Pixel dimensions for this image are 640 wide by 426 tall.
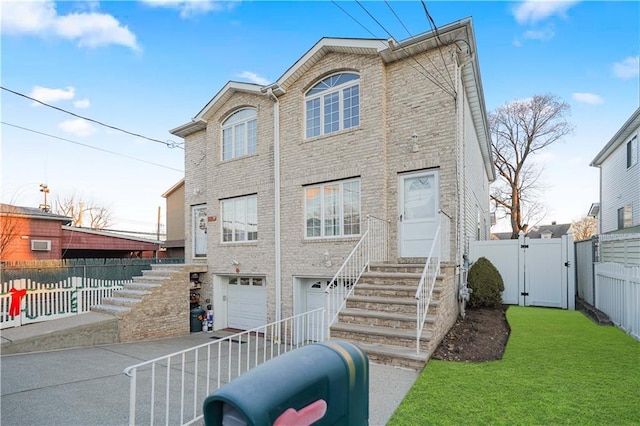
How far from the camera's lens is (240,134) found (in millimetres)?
11922

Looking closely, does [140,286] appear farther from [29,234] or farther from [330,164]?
[29,234]

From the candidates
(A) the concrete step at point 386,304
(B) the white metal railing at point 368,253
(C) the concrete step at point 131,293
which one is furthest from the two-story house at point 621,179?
(C) the concrete step at point 131,293

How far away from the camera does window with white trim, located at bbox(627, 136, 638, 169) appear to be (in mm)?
14028

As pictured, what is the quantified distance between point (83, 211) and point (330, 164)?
33436 millimetres

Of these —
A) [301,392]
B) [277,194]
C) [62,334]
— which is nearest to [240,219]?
[277,194]

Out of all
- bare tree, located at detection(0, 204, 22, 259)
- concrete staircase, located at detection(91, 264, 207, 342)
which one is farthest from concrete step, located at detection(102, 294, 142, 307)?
bare tree, located at detection(0, 204, 22, 259)

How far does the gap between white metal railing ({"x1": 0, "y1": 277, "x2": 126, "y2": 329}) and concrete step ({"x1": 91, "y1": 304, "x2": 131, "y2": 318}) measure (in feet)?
1.38

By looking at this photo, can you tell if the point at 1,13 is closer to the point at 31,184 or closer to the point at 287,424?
the point at 287,424

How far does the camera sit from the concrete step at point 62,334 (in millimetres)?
7664

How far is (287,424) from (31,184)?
20071 millimetres

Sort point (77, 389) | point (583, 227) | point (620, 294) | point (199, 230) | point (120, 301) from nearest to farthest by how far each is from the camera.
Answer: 1. point (77, 389)
2. point (620, 294)
3. point (120, 301)
4. point (199, 230)
5. point (583, 227)

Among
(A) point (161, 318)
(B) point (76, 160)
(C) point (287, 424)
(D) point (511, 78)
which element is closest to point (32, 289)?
(A) point (161, 318)

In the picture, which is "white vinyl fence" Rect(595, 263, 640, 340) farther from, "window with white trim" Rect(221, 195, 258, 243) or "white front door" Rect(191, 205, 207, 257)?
"white front door" Rect(191, 205, 207, 257)

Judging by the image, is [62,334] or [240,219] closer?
[62,334]
